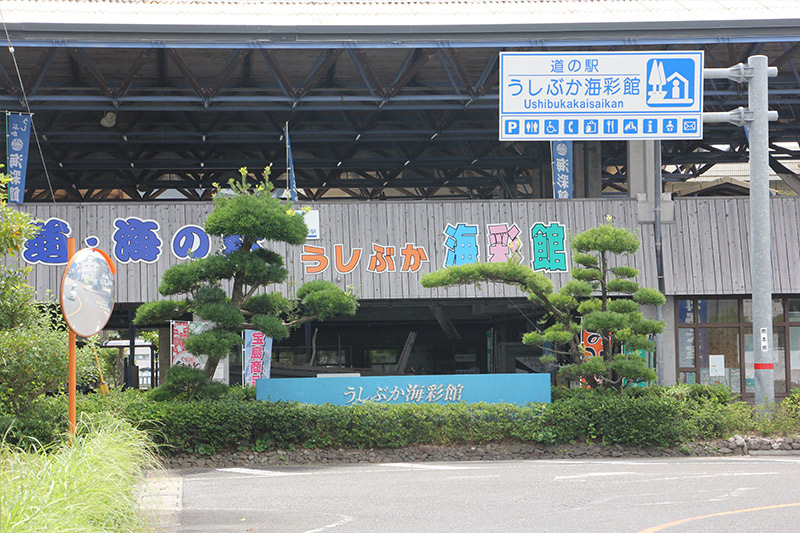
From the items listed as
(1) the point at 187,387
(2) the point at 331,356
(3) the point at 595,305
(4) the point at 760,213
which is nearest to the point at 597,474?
(3) the point at 595,305

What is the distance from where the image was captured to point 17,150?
767 inches

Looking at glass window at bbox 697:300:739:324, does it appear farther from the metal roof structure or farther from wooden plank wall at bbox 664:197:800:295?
the metal roof structure

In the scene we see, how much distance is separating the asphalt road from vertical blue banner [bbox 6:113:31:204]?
9.90m

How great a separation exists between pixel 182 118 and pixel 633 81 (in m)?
14.4

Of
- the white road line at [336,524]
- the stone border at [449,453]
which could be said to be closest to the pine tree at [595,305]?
the stone border at [449,453]

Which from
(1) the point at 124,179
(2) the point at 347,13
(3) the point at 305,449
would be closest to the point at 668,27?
(2) the point at 347,13

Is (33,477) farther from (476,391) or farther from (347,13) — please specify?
(347,13)

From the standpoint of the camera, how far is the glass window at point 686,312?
68.6 feet

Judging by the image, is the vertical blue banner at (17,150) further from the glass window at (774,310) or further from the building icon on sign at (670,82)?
the glass window at (774,310)

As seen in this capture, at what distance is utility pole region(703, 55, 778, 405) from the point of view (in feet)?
49.7

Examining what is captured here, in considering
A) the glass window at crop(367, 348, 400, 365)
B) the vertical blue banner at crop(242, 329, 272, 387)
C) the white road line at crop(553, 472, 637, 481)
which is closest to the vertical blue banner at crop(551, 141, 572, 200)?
the vertical blue banner at crop(242, 329, 272, 387)

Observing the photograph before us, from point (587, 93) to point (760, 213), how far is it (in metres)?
3.68

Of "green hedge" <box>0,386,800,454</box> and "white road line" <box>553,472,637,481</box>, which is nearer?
"white road line" <box>553,472,637,481</box>

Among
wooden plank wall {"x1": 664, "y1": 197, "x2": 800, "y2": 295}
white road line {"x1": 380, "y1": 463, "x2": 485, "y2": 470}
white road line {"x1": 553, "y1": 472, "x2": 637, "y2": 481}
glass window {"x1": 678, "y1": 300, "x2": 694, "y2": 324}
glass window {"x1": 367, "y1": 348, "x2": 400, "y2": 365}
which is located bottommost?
white road line {"x1": 380, "y1": 463, "x2": 485, "y2": 470}
